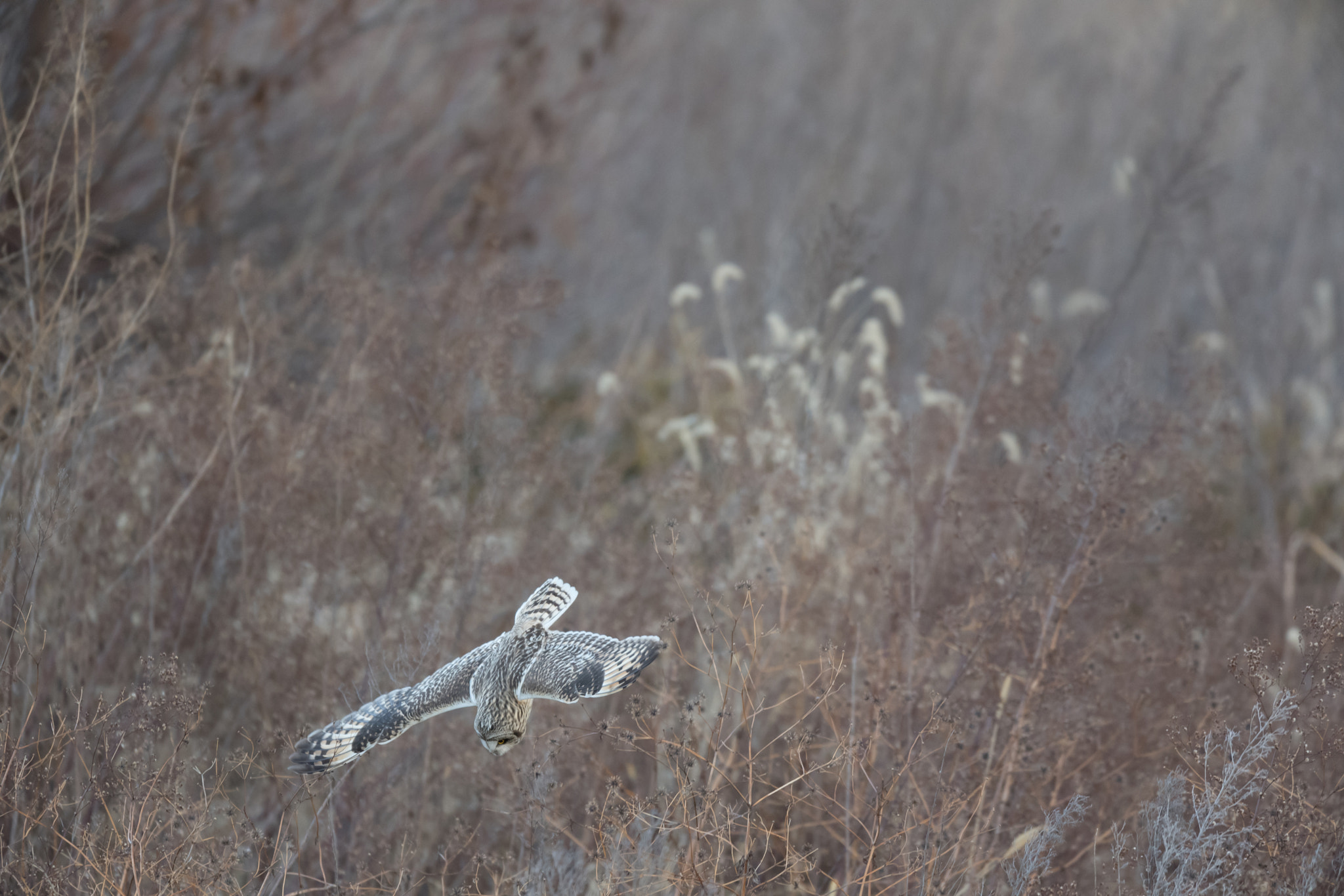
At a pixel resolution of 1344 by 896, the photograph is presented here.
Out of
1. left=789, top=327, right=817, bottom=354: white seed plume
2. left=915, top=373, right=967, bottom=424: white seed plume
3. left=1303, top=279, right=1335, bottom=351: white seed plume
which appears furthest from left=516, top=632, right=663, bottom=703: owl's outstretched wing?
left=1303, top=279, right=1335, bottom=351: white seed plume

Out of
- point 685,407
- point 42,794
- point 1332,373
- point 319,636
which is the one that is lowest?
point 1332,373

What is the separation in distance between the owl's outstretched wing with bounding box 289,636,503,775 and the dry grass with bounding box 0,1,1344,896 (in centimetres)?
36

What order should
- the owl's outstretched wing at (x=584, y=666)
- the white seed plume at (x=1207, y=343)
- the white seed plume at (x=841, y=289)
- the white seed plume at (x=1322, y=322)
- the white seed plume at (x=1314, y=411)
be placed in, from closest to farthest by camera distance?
1. the owl's outstretched wing at (x=584, y=666)
2. the white seed plume at (x=841, y=289)
3. the white seed plume at (x=1207, y=343)
4. the white seed plume at (x=1314, y=411)
5. the white seed plume at (x=1322, y=322)

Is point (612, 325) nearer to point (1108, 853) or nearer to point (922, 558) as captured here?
point (922, 558)

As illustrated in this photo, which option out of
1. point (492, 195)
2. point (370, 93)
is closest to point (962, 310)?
point (492, 195)

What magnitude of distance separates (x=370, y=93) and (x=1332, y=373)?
9930 mm

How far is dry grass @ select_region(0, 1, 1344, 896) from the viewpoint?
3.35m

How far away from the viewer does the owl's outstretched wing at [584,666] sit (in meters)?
2.73

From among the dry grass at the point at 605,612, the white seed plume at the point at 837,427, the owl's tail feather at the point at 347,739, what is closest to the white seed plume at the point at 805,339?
the dry grass at the point at 605,612

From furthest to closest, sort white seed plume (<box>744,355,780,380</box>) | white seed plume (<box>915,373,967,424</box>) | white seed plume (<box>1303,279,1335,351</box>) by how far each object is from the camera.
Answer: white seed plume (<box>1303,279,1335,351</box>), white seed plume (<box>744,355,780,380</box>), white seed plume (<box>915,373,967,424</box>)

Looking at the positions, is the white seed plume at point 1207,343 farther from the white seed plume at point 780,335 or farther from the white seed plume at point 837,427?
the white seed plume at point 780,335

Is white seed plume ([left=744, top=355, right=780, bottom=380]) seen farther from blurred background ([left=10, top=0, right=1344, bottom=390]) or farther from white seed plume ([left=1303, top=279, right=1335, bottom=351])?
white seed plume ([left=1303, top=279, right=1335, bottom=351])

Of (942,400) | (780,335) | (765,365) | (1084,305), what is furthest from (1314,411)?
(765,365)

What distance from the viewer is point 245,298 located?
6195 mm
